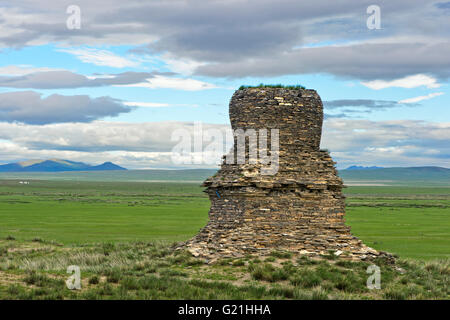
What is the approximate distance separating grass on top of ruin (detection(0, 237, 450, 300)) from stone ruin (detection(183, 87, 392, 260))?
0.90 meters

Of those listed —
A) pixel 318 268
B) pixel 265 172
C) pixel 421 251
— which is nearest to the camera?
pixel 318 268

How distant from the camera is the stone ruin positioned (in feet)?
63.4

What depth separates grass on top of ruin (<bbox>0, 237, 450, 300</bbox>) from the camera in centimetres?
1406

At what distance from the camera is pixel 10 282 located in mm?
14812

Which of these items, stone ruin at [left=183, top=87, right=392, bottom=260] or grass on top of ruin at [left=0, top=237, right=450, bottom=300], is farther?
stone ruin at [left=183, top=87, right=392, bottom=260]

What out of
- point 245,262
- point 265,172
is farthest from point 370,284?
point 265,172

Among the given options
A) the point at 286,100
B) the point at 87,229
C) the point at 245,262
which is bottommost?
the point at 87,229

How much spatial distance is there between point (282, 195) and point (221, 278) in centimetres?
463

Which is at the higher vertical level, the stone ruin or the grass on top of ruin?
the stone ruin

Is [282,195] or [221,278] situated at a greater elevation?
[282,195]

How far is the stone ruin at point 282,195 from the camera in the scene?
1931cm

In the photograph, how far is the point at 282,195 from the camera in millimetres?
19625
